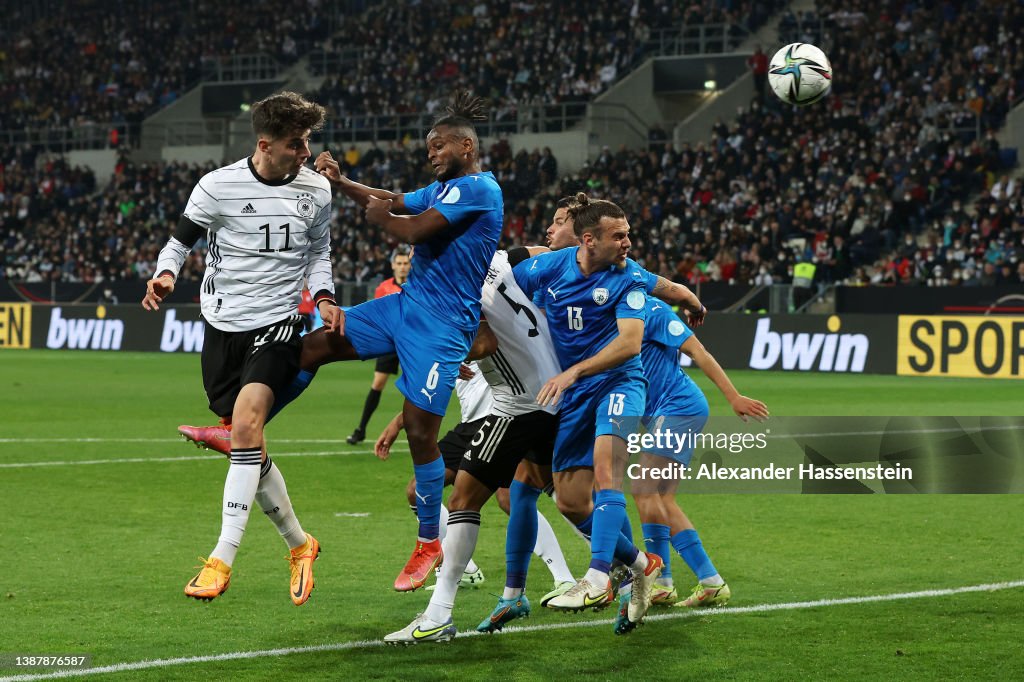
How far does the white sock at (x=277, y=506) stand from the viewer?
6695mm

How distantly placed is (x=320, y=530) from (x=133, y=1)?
4756 cm

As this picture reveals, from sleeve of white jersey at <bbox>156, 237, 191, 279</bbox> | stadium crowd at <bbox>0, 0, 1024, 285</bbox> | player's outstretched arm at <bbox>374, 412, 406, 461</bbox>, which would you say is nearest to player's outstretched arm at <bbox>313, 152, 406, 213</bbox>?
sleeve of white jersey at <bbox>156, 237, 191, 279</bbox>

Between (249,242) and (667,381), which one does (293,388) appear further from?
(667,381)

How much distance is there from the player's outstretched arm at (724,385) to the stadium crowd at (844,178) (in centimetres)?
1940

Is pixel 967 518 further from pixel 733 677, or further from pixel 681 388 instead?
pixel 733 677

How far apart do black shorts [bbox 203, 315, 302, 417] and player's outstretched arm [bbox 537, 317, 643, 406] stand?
119 centimetres

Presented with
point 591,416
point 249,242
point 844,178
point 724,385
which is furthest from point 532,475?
point 844,178

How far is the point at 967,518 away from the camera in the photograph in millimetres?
9930

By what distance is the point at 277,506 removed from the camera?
6.72 meters

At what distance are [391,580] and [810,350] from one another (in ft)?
58.8

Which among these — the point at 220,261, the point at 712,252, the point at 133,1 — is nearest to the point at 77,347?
the point at 712,252

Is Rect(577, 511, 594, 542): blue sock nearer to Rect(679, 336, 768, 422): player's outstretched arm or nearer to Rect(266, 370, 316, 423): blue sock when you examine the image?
Rect(679, 336, 768, 422): player's outstretched arm

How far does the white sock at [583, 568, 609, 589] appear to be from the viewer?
610 centimetres

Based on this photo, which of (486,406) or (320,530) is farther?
(320,530)
